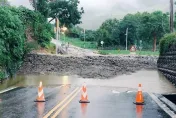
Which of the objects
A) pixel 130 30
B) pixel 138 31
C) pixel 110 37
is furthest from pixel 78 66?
pixel 130 30

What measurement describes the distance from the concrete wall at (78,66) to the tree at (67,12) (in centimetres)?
2899

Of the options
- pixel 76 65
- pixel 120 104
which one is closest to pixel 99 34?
pixel 76 65

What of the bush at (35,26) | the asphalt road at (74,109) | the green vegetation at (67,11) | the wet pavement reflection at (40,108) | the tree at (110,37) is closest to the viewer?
the wet pavement reflection at (40,108)

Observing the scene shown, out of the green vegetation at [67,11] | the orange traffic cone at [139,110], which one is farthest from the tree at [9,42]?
the green vegetation at [67,11]

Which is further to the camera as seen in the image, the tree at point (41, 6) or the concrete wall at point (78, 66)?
the tree at point (41, 6)

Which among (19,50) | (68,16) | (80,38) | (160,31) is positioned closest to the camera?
(19,50)

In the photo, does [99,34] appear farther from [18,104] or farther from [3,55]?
[18,104]

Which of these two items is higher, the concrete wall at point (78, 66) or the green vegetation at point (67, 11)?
the green vegetation at point (67, 11)

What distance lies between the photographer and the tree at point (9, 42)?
26.4 meters

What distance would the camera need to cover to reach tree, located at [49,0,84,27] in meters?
71.6

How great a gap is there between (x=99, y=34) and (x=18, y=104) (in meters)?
116

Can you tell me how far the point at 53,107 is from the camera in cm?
1357

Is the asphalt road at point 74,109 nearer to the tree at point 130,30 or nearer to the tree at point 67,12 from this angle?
the tree at point 67,12

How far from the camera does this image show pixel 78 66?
38125 mm
